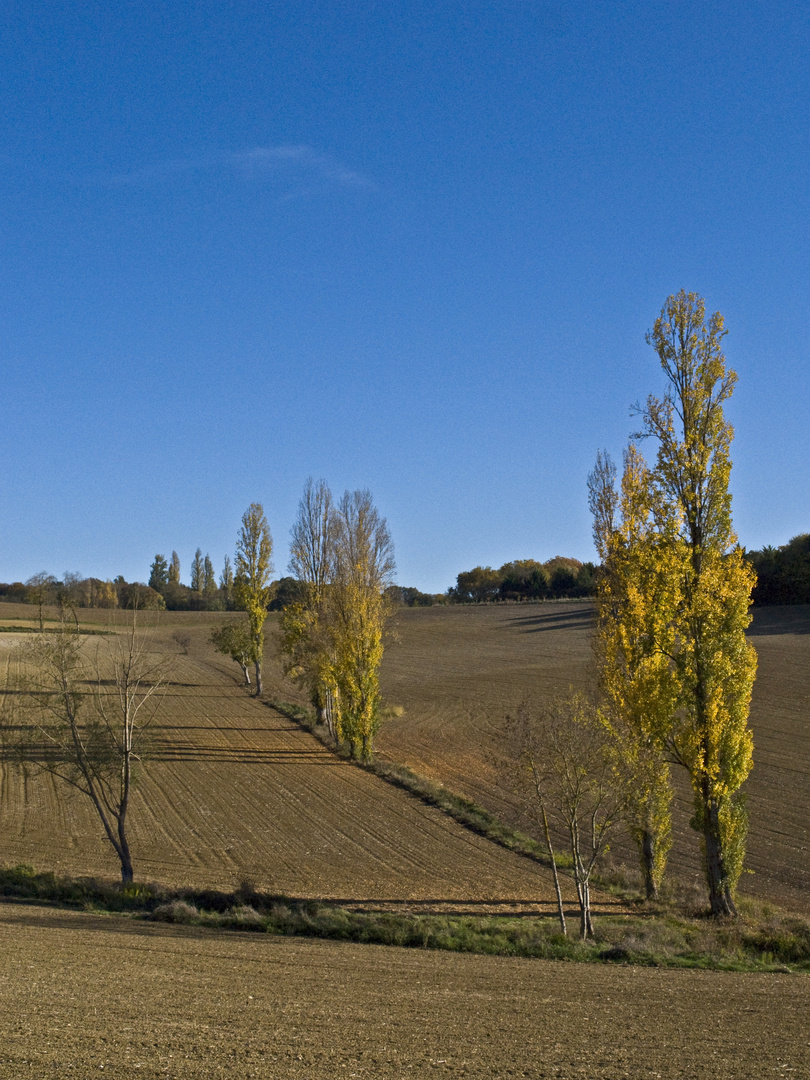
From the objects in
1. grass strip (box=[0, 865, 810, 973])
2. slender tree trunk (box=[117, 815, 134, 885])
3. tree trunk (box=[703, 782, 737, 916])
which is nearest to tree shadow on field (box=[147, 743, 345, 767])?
slender tree trunk (box=[117, 815, 134, 885])

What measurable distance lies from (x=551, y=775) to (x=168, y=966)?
9531 millimetres

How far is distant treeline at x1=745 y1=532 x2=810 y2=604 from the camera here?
90.9 m

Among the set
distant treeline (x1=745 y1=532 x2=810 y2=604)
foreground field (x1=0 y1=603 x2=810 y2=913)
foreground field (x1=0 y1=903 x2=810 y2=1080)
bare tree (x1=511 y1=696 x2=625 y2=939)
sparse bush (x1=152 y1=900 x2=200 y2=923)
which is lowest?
foreground field (x1=0 y1=603 x2=810 y2=913)

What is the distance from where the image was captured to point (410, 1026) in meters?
11.0

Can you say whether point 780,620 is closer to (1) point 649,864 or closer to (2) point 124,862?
(1) point 649,864

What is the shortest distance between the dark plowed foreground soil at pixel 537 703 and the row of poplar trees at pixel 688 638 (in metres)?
3.07

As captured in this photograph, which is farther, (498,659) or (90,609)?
(90,609)

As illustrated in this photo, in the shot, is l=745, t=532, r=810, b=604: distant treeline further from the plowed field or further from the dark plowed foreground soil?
the plowed field

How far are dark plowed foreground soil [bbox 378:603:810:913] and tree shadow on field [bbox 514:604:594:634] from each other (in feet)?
0.51

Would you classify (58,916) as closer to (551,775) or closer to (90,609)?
(551,775)

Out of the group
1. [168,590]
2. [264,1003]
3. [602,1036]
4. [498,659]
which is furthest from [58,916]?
[168,590]

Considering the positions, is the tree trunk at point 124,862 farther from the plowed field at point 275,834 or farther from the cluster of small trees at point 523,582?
the cluster of small trees at point 523,582

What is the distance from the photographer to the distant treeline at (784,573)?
90.9 m

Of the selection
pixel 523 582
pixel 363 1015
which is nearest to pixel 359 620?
pixel 363 1015
